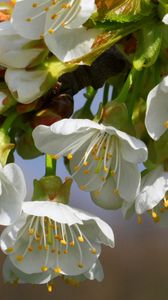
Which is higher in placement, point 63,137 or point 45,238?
point 63,137

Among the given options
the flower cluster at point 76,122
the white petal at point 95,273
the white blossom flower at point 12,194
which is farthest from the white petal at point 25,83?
the white petal at point 95,273

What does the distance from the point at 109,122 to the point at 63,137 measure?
10cm

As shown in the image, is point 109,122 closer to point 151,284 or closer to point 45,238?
point 45,238

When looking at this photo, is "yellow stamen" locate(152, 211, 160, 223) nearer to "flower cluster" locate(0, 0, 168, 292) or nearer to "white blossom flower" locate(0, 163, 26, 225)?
"flower cluster" locate(0, 0, 168, 292)

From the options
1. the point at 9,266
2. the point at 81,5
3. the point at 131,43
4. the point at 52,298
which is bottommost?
the point at 52,298

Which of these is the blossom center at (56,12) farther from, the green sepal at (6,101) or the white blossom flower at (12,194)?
the white blossom flower at (12,194)

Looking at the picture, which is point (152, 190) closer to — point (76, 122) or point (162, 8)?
point (76, 122)

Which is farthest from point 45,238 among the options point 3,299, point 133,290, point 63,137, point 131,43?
point 133,290

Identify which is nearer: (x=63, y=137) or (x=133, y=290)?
(x=63, y=137)

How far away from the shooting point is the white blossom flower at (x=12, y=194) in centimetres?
160

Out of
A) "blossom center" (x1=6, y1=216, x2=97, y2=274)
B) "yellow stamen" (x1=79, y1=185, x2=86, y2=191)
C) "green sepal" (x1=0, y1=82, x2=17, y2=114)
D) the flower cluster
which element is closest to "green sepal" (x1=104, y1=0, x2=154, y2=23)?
the flower cluster

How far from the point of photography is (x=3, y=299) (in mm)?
7949

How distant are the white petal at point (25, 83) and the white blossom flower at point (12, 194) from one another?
130 mm

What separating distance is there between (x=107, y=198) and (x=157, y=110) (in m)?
0.23
